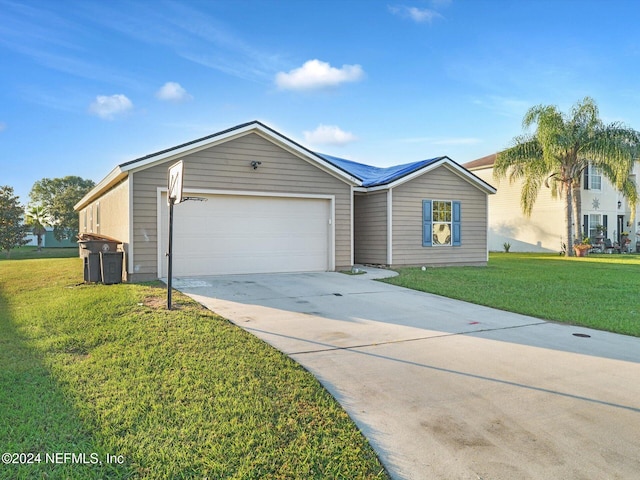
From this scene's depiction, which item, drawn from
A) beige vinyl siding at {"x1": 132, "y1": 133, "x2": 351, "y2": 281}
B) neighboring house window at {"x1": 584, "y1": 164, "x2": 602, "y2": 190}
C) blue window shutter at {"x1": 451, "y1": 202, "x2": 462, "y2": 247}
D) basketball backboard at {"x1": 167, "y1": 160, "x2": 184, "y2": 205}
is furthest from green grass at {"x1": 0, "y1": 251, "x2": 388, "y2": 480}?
neighboring house window at {"x1": 584, "y1": 164, "x2": 602, "y2": 190}

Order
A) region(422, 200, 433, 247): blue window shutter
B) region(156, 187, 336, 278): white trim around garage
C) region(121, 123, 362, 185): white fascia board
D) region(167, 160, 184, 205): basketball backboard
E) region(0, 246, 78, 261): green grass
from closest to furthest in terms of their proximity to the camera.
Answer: region(167, 160, 184, 205): basketball backboard < region(121, 123, 362, 185): white fascia board < region(156, 187, 336, 278): white trim around garage < region(422, 200, 433, 247): blue window shutter < region(0, 246, 78, 261): green grass

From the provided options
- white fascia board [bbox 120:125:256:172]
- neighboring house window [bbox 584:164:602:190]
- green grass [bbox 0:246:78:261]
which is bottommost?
green grass [bbox 0:246:78:261]

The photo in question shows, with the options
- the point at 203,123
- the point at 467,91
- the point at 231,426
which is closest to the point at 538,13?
the point at 467,91

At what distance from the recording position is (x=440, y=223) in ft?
49.2

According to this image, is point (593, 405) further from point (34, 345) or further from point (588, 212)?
point (588, 212)

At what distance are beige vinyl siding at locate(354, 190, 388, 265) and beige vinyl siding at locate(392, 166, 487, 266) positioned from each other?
374 millimetres

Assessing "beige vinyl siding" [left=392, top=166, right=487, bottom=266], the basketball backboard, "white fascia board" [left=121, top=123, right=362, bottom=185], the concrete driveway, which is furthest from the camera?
"beige vinyl siding" [left=392, top=166, right=487, bottom=266]

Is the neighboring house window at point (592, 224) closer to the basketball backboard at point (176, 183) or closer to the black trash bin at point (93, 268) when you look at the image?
the basketball backboard at point (176, 183)

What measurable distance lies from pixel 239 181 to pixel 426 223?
6.70m

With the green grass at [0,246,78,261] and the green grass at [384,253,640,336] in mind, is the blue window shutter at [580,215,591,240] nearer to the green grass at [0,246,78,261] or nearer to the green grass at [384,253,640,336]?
the green grass at [384,253,640,336]

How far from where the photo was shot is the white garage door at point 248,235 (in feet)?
35.5

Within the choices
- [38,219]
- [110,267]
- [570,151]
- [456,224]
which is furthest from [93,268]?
[38,219]

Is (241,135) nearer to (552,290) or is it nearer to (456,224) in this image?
(456,224)

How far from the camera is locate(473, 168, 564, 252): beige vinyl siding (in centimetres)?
2358
